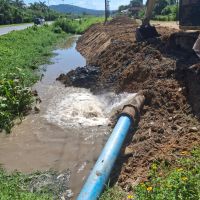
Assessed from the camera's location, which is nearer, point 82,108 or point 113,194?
point 113,194

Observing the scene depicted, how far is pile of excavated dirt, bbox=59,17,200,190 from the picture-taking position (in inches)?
309

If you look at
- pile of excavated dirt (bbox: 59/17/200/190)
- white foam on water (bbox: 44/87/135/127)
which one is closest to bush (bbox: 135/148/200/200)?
pile of excavated dirt (bbox: 59/17/200/190)

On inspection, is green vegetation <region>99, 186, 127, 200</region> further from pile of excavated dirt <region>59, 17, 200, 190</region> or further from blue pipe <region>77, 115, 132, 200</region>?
pile of excavated dirt <region>59, 17, 200, 190</region>

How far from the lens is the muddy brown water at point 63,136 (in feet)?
28.4

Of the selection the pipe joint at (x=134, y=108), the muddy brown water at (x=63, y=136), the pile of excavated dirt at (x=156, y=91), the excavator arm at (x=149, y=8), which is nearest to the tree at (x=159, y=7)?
the excavator arm at (x=149, y=8)

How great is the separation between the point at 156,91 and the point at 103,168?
4667 mm

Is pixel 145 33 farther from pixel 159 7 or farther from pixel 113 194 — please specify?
pixel 159 7

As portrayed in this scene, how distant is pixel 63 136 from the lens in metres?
10.3

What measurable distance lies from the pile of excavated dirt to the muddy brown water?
88 cm

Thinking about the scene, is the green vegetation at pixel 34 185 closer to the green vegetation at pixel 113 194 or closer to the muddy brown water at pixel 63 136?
the muddy brown water at pixel 63 136

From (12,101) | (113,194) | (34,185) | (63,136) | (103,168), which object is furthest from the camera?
(12,101)

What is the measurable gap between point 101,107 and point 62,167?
460 centimetres

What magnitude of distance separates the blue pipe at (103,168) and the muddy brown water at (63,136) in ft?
2.83

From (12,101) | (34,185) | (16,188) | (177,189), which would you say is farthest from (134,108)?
(177,189)
